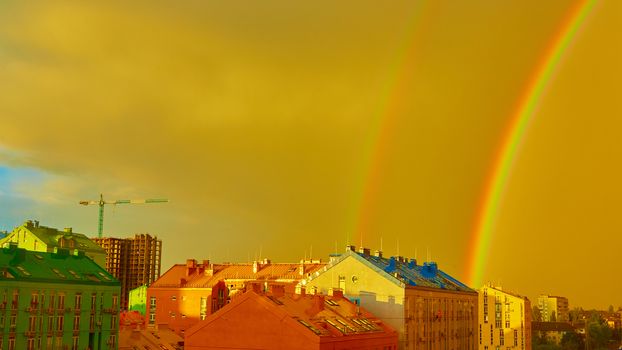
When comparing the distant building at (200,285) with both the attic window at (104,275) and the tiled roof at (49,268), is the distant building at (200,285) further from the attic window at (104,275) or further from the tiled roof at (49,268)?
the tiled roof at (49,268)

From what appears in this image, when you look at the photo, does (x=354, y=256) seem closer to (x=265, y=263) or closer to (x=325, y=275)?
(x=325, y=275)

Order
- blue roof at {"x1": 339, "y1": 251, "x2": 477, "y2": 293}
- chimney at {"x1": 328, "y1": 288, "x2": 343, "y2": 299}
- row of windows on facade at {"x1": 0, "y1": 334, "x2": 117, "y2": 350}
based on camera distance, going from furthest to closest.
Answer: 1. blue roof at {"x1": 339, "y1": 251, "x2": 477, "y2": 293}
2. chimney at {"x1": 328, "y1": 288, "x2": 343, "y2": 299}
3. row of windows on facade at {"x1": 0, "y1": 334, "x2": 117, "y2": 350}

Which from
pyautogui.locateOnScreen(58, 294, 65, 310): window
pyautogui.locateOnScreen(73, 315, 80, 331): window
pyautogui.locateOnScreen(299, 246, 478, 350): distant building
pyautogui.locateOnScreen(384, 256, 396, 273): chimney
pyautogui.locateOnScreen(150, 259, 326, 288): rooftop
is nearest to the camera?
pyautogui.locateOnScreen(58, 294, 65, 310): window

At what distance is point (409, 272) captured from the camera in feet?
313

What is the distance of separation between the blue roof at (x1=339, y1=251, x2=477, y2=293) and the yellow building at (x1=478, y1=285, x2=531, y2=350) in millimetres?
23804

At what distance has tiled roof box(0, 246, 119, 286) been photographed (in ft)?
232

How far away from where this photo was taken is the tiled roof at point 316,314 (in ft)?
201

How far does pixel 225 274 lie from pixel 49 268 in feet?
134

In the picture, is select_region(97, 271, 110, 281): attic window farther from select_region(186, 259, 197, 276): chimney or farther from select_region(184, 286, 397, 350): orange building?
select_region(186, 259, 197, 276): chimney

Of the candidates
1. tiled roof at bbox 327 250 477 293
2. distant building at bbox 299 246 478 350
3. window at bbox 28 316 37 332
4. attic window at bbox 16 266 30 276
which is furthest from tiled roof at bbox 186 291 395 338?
attic window at bbox 16 266 30 276

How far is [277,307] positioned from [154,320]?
2194 inches

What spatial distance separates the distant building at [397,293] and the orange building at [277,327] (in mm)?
11949

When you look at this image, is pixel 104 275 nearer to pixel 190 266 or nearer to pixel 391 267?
pixel 190 266

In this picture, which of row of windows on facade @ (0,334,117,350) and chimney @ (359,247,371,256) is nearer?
row of windows on facade @ (0,334,117,350)
